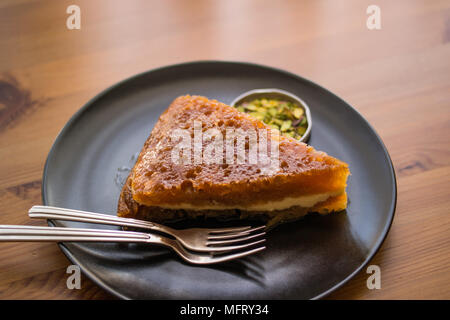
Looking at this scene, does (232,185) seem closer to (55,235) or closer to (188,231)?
(188,231)

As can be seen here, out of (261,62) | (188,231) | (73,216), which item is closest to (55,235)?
(73,216)

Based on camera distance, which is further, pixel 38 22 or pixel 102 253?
pixel 38 22

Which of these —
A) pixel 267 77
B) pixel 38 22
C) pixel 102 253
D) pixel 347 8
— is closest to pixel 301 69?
pixel 267 77

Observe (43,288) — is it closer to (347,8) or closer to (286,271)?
(286,271)

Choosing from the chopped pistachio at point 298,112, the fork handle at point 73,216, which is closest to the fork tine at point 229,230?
the fork handle at point 73,216

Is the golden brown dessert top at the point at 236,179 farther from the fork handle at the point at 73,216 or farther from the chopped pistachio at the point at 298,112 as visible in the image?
the chopped pistachio at the point at 298,112

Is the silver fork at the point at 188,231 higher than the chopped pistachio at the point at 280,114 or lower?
lower

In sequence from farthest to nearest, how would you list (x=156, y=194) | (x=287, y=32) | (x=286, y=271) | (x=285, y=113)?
(x=287, y=32) → (x=285, y=113) → (x=156, y=194) → (x=286, y=271)
